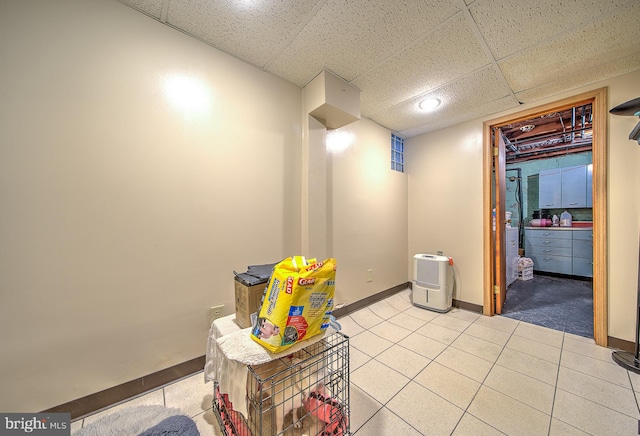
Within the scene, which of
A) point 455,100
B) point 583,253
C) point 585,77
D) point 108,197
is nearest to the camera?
point 108,197

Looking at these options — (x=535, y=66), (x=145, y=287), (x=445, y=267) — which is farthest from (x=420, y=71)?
→ (x=145, y=287)

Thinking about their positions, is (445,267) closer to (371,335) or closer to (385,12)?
(371,335)

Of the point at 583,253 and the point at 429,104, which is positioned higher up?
the point at 429,104

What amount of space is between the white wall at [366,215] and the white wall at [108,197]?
1.06 m

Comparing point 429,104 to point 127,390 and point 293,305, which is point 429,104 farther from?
point 127,390

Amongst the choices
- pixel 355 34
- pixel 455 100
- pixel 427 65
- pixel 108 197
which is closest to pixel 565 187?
pixel 455 100

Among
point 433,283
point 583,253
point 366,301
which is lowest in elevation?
point 366,301

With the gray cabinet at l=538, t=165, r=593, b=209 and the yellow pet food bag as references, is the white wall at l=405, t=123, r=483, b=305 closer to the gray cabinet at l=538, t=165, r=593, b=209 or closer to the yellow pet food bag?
the yellow pet food bag

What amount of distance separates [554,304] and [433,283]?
1721 millimetres

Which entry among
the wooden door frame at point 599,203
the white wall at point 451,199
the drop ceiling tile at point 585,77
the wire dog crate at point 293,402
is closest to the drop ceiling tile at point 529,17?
the drop ceiling tile at point 585,77

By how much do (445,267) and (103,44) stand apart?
136 inches

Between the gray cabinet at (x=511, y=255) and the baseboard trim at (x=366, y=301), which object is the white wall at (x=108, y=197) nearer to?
the baseboard trim at (x=366, y=301)

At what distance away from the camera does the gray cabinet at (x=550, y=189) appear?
14.4 feet

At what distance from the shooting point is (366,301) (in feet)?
8.98
